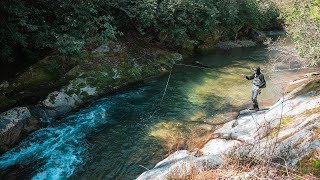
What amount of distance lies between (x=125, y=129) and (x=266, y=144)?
321 inches

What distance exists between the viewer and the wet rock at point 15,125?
11.2m

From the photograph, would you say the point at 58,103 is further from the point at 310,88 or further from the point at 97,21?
the point at 310,88

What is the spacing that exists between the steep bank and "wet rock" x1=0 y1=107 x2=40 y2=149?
549cm

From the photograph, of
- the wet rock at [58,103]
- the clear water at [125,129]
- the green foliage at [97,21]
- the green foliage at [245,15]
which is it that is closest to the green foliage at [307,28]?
the clear water at [125,129]

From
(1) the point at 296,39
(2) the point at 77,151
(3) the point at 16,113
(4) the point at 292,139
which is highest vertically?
(1) the point at 296,39

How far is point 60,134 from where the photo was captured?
40.4ft

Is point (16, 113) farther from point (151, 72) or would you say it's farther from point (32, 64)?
point (151, 72)

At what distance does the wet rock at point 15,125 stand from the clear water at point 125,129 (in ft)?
1.02

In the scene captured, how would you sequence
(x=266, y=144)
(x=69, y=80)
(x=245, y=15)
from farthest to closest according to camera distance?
→ 1. (x=245, y=15)
2. (x=69, y=80)
3. (x=266, y=144)

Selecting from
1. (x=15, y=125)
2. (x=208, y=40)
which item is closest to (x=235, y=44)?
(x=208, y=40)

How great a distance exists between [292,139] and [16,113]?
9.52 metres

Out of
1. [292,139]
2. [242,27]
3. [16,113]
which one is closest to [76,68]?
[16,113]

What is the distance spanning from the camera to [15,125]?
1157 cm

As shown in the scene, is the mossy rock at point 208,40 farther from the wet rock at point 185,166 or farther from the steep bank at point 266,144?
the wet rock at point 185,166
